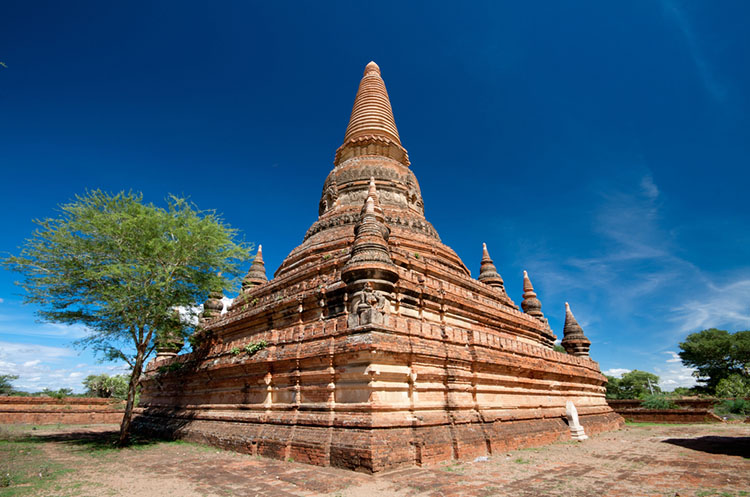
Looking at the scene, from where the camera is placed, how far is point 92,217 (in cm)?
1670

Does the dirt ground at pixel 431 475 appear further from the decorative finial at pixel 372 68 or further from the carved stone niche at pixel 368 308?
the decorative finial at pixel 372 68

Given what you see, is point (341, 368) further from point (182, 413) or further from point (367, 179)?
point (367, 179)

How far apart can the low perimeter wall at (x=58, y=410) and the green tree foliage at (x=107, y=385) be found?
18146 millimetres

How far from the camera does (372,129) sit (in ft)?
95.3

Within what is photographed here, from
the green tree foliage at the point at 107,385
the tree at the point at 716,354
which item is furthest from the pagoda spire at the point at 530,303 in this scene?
the green tree foliage at the point at 107,385

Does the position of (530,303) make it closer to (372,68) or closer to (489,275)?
(489,275)

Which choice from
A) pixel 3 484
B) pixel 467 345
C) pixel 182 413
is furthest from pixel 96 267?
pixel 467 345

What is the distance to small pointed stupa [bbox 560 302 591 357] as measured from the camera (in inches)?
1164

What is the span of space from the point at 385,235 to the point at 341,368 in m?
5.93

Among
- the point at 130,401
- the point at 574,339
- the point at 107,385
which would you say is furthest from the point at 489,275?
the point at 107,385

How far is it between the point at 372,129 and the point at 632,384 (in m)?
68.4

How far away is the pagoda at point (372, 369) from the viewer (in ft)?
37.1

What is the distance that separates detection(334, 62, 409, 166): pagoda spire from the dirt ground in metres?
20.7

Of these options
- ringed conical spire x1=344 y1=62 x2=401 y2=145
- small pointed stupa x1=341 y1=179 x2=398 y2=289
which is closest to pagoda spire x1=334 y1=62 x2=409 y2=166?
ringed conical spire x1=344 y1=62 x2=401 y2=145
